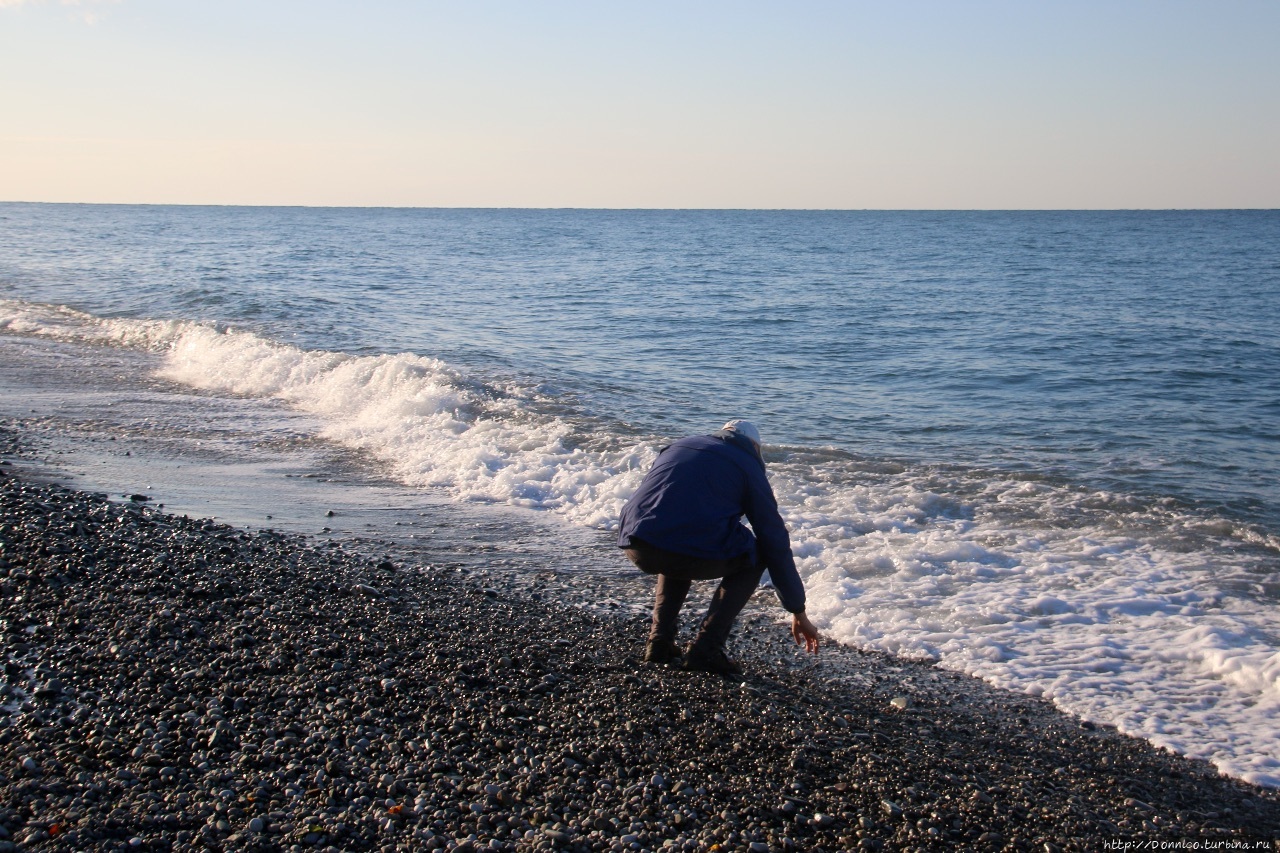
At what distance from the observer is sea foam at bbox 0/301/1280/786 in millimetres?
6141

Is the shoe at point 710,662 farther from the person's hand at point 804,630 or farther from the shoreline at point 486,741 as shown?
the person's hand at point 804,630

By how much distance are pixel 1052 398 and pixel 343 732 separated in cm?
1424

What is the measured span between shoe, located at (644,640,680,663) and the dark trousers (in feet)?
0.12

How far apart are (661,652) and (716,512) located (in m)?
1.07

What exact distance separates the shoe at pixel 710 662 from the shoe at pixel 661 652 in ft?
0.45

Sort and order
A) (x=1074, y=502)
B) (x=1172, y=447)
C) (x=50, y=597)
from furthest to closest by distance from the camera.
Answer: (x=1172, y=447) < (x=1074, y=502) < (x=50, y=597)

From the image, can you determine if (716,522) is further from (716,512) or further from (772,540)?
(772,540)

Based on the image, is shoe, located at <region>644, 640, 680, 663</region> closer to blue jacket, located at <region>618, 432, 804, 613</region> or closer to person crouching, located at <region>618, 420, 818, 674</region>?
person crouching, located at <region>618, 420, 818, 674</region>

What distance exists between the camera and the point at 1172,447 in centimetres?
1264

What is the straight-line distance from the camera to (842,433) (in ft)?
44.2

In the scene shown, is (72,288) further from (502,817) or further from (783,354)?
(502,817)

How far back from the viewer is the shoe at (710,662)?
5891 mm

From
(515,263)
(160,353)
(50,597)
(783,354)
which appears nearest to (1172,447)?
(783,354)

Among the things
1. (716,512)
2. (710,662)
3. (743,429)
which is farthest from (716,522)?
(710,662)
